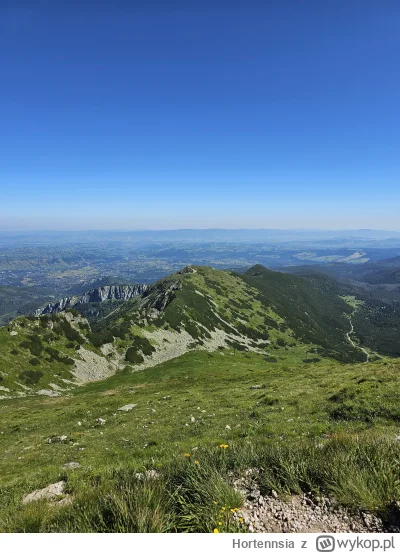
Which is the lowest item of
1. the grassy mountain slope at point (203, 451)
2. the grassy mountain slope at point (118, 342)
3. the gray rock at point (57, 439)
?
the grassy mountain slope at point (118, 342)

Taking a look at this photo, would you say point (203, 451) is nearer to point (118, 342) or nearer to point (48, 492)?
point (48, 492)

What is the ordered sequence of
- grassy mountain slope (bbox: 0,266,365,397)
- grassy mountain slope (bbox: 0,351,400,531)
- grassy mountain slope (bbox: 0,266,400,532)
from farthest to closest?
grassy mountain slope (bbox: 0,266,365,397) → grassy mountain slope (bbox: 0,351,400,531) → grassy mountain slope (bbox: 0,266,400,532)

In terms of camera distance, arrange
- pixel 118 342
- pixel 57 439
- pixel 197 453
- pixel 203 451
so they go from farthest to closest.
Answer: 1. pixel 118 342
2. pixel 57 439
3. pixel 203 451
4. pixel 197 453

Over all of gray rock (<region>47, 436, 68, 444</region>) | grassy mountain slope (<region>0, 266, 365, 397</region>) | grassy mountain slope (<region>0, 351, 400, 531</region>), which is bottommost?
grassy mountain slope (<region>0, 266, 365, 397</region>)

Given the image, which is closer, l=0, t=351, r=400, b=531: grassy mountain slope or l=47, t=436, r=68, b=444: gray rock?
l=0, t=351, r=400, b=531: grassy mountain slope

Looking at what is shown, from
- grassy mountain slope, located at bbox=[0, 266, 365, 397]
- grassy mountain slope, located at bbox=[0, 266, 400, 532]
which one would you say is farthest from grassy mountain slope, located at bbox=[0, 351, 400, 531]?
grassy mountain slope, located at bbox=[0, 266, 365, 397]

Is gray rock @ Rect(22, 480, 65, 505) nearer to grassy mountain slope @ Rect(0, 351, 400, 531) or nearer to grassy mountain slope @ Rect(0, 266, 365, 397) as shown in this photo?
grassy mountain slope @ Rect(0, 351, 400, 531)

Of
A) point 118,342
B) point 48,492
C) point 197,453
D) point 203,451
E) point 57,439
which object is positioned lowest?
point 118,342

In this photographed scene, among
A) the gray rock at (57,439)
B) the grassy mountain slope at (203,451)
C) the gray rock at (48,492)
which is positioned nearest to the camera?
the grassy mountain slope at (203,451)

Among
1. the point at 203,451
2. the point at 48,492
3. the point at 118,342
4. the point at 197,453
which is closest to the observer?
the point at 197,453

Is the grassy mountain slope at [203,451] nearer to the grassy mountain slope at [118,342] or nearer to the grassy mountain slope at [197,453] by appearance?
the grassy mountain slope at [197,453]

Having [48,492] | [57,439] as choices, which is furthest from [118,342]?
[48,492]

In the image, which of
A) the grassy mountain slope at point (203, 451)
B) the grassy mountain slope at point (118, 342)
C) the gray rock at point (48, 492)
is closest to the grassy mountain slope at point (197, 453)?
the grassy mountain slope at point (203, 451)

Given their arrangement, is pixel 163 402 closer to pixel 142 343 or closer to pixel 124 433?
pixel 124 433
